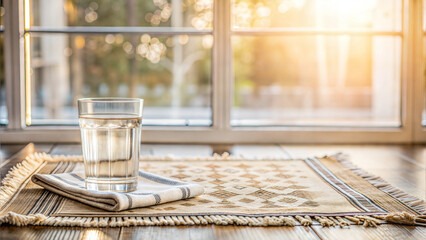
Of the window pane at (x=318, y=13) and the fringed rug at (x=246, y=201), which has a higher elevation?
the window pane at (x=318, y=13)

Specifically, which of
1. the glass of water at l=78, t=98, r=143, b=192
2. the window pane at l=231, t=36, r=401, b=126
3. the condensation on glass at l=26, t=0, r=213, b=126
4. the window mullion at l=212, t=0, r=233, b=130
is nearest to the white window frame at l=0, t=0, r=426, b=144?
the window mullion at l=212, t=0, r=233, b=130

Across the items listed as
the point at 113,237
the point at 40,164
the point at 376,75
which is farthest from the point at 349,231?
the point at 376,75

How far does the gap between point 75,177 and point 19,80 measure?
3.97 ft

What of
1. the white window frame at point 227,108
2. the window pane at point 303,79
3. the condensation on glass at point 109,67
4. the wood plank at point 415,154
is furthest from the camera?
the condensation on glass at point 109,67

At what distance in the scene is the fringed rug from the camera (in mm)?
1147

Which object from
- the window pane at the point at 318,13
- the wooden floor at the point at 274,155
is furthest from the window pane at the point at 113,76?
the wooden floor at the point at 274,155

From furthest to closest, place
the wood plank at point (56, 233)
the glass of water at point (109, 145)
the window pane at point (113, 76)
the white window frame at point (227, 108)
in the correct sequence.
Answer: the window pane at point (113, 76) < the white window frame at point (227, 108) < the glass of water at point (109, 145) < the wood plank at point (56, 233)

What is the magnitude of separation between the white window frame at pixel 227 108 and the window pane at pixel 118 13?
6.15 ft

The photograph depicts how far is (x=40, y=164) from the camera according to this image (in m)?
1.84

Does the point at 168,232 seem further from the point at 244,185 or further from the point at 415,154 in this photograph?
the point at 415,154

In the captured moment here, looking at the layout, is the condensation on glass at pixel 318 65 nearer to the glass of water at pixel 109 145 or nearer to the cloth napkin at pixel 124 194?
the cloth napkin at pixel 124 194

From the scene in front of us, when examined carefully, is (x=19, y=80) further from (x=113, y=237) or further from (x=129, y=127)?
(x=113, y=237)

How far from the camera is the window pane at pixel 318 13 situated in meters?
2.85

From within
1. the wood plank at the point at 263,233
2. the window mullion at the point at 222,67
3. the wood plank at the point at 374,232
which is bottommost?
the wood plank at the point at 374,232
